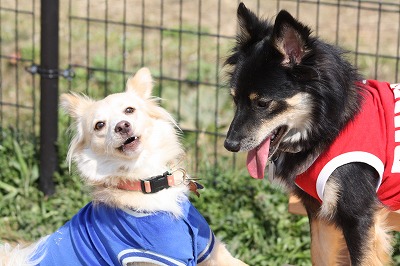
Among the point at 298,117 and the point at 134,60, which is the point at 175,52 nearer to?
the point at 134,60

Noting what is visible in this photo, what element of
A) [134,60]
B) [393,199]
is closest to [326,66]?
[393,199]

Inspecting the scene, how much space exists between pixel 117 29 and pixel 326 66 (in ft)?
14.3

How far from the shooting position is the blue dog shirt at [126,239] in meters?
3.19

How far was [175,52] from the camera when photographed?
6.77 metres

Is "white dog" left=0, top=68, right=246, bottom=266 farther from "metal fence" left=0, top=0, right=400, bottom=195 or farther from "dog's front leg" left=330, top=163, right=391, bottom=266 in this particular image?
"metal fence" left=0, top=0, right=400, bottom=195

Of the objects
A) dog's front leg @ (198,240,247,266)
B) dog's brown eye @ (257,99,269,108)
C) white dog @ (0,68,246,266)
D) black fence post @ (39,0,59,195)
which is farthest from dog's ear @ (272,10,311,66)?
black fence post @ (39,0,59,195)

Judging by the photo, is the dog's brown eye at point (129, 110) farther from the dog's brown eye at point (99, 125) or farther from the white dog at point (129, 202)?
the dog's brown eye at point (99, 125)

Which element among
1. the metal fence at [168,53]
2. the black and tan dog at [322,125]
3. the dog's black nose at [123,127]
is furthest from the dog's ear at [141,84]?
the metal fence at [168,53]

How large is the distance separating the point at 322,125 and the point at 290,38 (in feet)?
1.32

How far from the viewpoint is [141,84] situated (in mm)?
3535

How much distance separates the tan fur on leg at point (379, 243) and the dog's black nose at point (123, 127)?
3.73ft

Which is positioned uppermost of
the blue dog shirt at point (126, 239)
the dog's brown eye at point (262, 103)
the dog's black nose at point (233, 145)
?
the dog's brown eye at point (262, 103)

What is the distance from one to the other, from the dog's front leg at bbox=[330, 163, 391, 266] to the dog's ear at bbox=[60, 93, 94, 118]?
1208 millimetres

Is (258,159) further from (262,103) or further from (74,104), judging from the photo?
(74,104)
